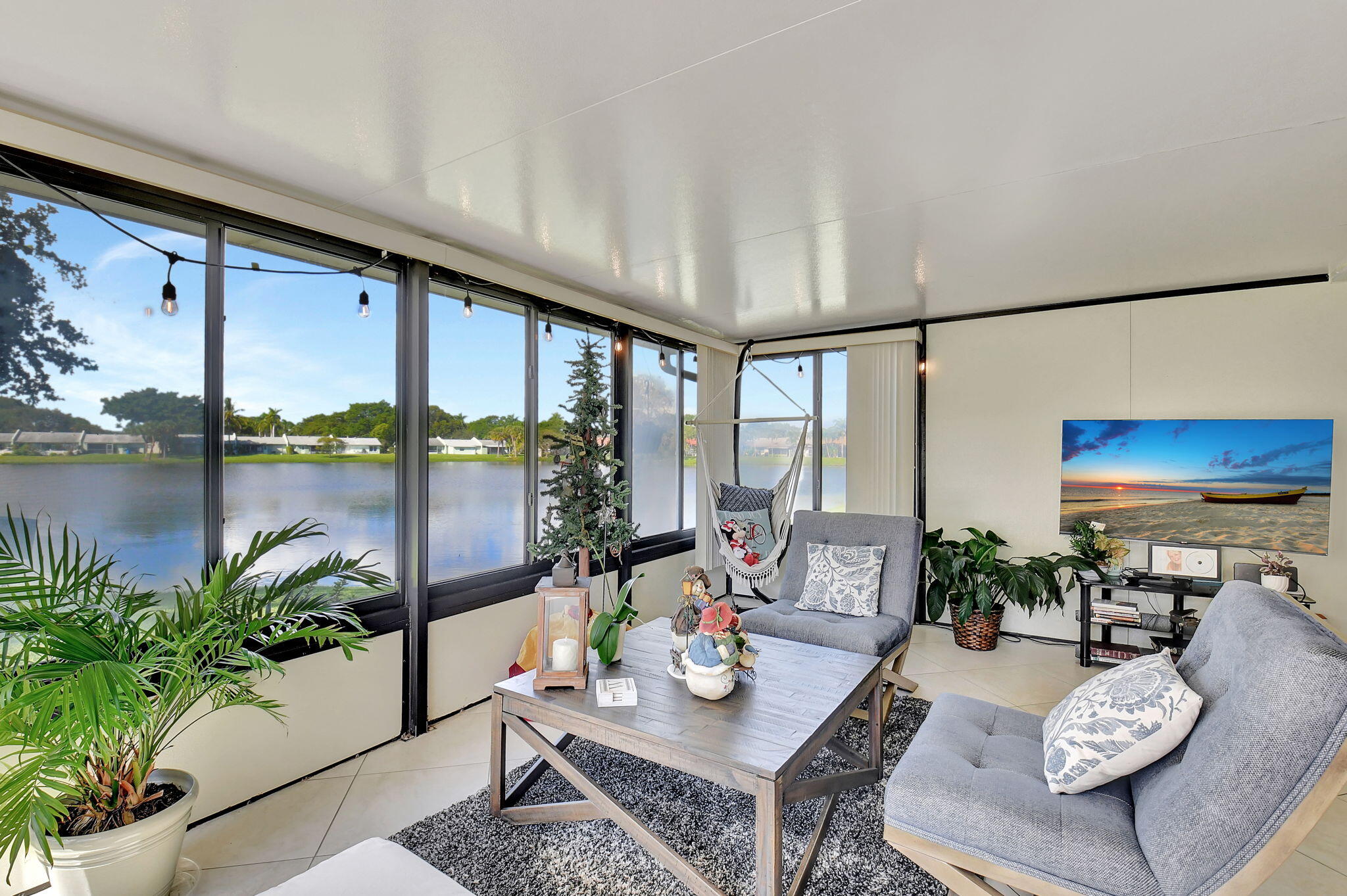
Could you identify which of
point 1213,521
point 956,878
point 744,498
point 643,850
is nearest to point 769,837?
point 956,878

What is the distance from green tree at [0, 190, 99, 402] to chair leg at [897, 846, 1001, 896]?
2.86 metres

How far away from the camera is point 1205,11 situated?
1366mm

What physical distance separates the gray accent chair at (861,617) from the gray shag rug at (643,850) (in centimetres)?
67

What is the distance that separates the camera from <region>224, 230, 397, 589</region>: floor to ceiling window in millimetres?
2381

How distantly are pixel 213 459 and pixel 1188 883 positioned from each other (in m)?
3.02

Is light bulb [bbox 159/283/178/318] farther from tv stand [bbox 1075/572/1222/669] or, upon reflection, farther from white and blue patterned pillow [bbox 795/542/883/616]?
tv stand [bbox 1075/572/1222/669]

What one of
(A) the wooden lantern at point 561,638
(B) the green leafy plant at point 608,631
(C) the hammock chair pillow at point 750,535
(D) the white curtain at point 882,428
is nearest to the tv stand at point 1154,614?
(D) the white curtain at point 882,428

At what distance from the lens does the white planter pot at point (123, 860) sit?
62.1 inches

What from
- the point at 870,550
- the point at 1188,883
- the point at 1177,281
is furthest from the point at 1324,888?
the point at 1177,281

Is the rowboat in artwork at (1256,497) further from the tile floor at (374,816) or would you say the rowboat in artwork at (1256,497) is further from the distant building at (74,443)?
the distant building at (74,443)

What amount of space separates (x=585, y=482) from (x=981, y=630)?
2.70m

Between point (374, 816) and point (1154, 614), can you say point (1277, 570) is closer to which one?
point (1154, 614)

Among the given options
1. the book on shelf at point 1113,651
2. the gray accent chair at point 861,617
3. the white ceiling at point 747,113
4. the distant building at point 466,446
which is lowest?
the book on shelf at point 1113,651

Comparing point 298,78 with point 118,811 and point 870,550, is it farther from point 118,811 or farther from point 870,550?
point 870,550
